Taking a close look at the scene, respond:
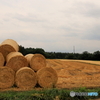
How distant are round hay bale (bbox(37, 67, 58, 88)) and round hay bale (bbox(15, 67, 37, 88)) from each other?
1.07ft

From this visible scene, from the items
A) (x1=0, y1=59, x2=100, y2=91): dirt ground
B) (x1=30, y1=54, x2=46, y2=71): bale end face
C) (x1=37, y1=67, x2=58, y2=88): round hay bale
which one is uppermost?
(x1=30, y1=54, x2=46, y2=71): bale end face

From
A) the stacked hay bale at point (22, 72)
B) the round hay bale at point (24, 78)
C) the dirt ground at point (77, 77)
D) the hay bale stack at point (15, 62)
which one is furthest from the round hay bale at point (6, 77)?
the dirt ground at point (77, 77)

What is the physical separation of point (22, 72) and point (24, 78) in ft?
0.81

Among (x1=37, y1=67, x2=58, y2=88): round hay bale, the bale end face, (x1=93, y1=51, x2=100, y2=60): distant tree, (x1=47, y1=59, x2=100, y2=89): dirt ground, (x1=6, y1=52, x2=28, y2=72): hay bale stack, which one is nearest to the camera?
(x1=37, y1=67, x2=58, y2=88): round hay bale

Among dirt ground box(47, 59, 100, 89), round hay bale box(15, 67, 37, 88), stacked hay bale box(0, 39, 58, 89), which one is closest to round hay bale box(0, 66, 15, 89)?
stacked hay bale box(0, 39, 58, 89)

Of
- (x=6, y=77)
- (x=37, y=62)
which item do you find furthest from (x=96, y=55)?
(x=6, y=77)

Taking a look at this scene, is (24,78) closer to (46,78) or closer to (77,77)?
(46,78)

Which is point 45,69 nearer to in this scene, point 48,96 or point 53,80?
point 53,80

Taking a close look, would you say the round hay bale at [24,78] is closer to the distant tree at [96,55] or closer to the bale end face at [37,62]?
the bale end face at [37,62]

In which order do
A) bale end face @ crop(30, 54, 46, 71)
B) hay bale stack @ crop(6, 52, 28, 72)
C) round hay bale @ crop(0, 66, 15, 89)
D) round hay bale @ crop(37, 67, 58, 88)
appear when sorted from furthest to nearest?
bale end face @ crop(30, 54, 46, 71), hay bale stack @ crop(6, 52, 28, 72), round hay bale @ crop(37, 67, 58, 88), round hay bale @ crop(0, 66, 15, 89)

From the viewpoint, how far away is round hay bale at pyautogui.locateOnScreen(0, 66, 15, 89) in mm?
7250

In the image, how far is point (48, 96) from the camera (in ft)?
18.4

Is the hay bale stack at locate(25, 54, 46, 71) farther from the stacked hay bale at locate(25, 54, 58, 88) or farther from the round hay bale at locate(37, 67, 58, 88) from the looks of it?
the round hay bale at locate(37, 67, 58, 88)

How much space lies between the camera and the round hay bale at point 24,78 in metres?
7.30
